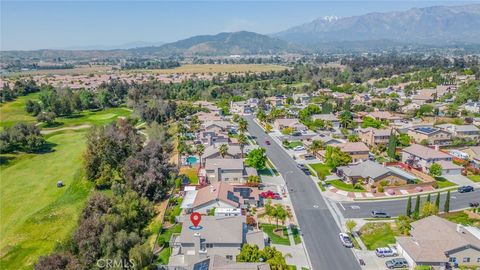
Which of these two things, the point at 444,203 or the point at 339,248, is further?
the point at 444,203

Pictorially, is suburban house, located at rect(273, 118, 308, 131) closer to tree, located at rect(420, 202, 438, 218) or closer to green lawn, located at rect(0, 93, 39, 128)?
tree, located at rect(420, 202, 438, 218)

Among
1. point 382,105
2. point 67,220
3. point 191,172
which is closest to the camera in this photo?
point 67,220

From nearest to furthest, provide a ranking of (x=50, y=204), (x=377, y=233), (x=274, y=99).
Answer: (x=377, y=233) < (x=50, y=204) < (x=274, y=99)

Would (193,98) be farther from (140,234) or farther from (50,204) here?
(140,234)

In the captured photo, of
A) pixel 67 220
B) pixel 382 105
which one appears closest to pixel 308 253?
pixel 67 220

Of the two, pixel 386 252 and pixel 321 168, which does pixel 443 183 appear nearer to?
pixel 321 168

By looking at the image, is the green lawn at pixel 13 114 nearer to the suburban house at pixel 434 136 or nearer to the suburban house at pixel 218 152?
the suburban house at pixel 218 152

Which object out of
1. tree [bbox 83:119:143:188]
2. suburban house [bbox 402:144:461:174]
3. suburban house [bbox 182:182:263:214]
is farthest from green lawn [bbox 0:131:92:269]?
suburban house [bbox 402:144:461:174]
